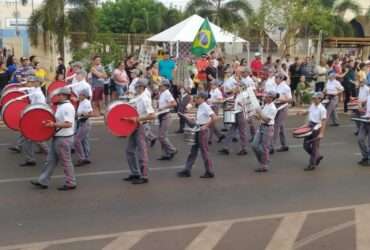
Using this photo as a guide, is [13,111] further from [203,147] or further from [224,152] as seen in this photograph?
[224,152]

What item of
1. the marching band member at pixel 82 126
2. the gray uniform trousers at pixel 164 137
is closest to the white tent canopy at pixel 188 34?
the gray uniform trousers at pixel 164 137

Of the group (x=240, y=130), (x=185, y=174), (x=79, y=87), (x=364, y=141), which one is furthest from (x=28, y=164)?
(x=364, y=141)

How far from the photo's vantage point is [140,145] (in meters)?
10.2

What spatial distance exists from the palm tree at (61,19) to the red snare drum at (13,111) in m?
16.3

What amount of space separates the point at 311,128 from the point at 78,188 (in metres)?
4.88

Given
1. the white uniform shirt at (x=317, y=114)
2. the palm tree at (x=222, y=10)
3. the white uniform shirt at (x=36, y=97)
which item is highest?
the palm tree at (x=222, y=10)

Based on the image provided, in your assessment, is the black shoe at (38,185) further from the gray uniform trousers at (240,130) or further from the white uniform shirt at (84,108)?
the gray uniform trousers at (240,130)

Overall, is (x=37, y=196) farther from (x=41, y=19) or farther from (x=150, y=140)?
(x=41, y=19)

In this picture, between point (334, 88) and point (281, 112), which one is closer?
point (281, 112)

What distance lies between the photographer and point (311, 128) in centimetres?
1170

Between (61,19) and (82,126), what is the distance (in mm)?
16719

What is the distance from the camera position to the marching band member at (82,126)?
1145cm

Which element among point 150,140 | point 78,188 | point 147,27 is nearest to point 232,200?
point 78,188

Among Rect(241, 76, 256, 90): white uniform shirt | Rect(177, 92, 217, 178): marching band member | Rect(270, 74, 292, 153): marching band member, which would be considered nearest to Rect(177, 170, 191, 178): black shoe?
Rect(177, 92, 217, 178): marching band member
